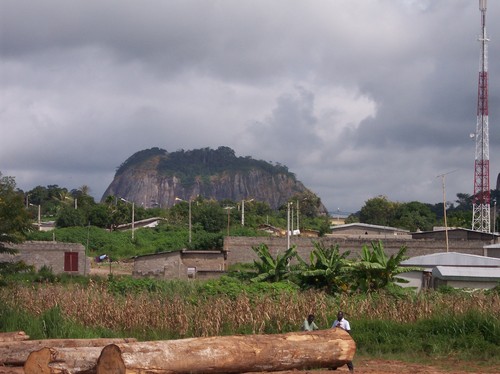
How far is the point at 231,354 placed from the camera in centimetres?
1212

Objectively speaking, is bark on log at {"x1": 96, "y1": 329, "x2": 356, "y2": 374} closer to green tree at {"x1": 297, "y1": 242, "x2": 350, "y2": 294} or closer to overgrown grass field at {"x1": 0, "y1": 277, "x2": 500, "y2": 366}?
overgrown grass field at {"x1": 0, "y1": 277, "x2": 500, "y2": 366}

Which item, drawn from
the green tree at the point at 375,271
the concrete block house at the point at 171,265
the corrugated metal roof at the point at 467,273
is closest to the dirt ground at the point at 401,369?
the green tree at the point at 375,271

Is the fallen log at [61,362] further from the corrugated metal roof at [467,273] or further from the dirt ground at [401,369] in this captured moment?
the corrugated metal roof at [467,273]

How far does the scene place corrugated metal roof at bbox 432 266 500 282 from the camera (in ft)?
99.3

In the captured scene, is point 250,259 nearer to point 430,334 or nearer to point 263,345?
point 430,334

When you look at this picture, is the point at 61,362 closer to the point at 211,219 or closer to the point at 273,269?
the point at 273,269

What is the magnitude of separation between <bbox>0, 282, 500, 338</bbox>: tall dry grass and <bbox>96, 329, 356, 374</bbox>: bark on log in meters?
7.97

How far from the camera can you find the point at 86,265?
4806 cm

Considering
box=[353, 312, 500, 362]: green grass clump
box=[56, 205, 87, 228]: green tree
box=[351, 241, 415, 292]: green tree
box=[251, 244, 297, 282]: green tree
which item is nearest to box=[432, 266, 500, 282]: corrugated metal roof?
box=[351, 241, 415, 292]: green tree

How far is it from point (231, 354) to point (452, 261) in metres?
26.7

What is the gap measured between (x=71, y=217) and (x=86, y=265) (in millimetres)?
27642

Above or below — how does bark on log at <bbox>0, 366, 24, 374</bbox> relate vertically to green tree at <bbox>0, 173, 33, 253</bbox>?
below

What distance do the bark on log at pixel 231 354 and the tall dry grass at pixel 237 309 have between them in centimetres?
797

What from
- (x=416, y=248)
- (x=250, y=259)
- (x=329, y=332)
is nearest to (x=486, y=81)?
(x=416, y=248)
